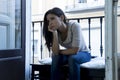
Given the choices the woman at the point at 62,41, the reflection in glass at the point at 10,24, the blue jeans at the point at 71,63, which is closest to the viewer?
the blue jeans at the point at 71,63

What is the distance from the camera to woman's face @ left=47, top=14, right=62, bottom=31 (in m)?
2.05

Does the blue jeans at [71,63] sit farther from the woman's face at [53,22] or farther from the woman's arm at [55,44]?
the woman's face at [53,22]

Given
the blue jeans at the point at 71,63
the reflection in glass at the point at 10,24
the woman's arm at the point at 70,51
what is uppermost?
the reflection in glass at the point at 10,24

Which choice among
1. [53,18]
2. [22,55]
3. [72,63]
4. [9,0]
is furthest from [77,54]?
[9,0]

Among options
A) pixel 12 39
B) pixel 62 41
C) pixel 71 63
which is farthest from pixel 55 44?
pixel 12 39

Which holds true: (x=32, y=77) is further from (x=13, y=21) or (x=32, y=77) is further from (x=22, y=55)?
(x=13, y=21)

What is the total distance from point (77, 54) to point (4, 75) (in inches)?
26.1

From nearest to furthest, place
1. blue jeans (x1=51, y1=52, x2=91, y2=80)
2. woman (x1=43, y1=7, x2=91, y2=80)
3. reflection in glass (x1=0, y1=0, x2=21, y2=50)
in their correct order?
blue jeans (x1=51, y1=52, x2=91, y2=80) → woman (x1=43, y1=7, x2=91, y2=80) → reflection in glass (x1=0, y1=0, x2=21, y2=50)

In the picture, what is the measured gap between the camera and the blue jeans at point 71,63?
1.89 metres

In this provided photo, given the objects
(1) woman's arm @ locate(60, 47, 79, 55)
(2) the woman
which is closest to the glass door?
(2) the woman

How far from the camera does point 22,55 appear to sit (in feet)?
7.63

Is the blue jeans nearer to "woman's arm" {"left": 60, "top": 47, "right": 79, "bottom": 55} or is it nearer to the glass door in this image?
"woman's arm" {"left": 60, "top": 47, "right": 79, "bottom": 55}

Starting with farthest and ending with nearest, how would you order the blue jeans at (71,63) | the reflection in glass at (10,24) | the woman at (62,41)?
the reflection in glass at (10,24), the woman at (62,41), the blue jeans at (71,63)

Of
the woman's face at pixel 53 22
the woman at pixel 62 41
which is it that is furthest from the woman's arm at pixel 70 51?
the woman's face at pixel 53 22
